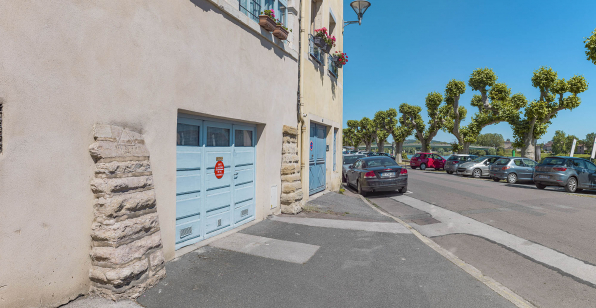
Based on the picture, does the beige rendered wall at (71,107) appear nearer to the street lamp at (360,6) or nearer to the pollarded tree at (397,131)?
the street lamp at (360,6)

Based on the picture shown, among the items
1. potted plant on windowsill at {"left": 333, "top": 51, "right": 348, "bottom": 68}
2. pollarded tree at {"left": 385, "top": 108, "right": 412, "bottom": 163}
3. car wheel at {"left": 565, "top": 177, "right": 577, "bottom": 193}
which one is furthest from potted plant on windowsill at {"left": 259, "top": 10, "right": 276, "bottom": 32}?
→ pollarded tree at {"left": 385, "top": 108, "right": 412, "bottom": 163}

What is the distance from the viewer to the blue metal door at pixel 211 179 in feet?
17.1

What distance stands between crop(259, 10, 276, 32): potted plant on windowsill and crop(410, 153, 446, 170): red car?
30487mm

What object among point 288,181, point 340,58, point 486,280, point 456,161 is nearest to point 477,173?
point 456,161

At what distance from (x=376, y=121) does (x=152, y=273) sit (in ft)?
180

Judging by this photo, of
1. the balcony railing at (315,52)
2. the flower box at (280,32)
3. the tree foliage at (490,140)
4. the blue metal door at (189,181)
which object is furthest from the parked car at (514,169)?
the tree foliage at (490,140)

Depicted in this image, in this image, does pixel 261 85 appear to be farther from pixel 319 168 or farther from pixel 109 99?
pixel 319 168

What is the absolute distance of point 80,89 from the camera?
3488 millimetres

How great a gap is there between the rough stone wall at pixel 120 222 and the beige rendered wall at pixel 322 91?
610 centimetres

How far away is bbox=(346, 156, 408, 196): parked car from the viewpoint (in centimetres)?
1270

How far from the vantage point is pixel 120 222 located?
11.8 ft

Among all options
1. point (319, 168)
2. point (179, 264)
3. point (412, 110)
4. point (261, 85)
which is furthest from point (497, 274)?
point (412, 110)

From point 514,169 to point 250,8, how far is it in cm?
1872

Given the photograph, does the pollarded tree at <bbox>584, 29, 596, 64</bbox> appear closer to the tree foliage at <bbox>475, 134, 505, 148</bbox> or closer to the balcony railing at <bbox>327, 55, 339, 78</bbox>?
the balcony railing at <bbox>327, 55, 339, 78</bbox>
